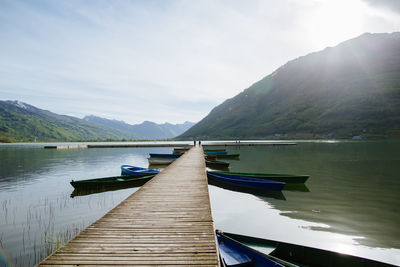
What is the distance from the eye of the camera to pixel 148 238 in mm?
6617

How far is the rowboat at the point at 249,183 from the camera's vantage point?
62.0 ft

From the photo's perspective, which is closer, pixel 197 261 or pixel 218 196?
pixel 197 261

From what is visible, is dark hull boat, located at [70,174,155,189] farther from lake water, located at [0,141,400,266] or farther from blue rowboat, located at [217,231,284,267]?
blue rowboat, located at [217,231,284,267]

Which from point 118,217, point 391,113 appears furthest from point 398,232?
point 391,113

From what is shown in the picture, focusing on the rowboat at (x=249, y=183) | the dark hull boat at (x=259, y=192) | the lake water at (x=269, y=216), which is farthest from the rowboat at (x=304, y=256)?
the rowboat at (x=249, y=183)

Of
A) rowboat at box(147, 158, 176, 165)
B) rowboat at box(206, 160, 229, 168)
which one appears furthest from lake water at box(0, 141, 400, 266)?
rowboat at box(147, 158, 176, 165)

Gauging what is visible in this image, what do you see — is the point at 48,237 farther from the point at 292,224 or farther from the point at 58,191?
the point at 292,224

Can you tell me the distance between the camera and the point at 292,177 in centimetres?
2142

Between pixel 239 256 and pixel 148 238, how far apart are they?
2.92 m

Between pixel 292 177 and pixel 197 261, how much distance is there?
60.9ft

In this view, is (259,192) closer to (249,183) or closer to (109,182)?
(249,183)

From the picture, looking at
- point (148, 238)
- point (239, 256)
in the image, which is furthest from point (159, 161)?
point (239, 256)

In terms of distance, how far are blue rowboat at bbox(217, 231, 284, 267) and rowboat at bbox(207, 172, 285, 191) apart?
12388 millimetres

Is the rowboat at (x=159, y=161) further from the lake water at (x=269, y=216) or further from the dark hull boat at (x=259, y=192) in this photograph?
the dark hull boat at (x=259, y=192)
